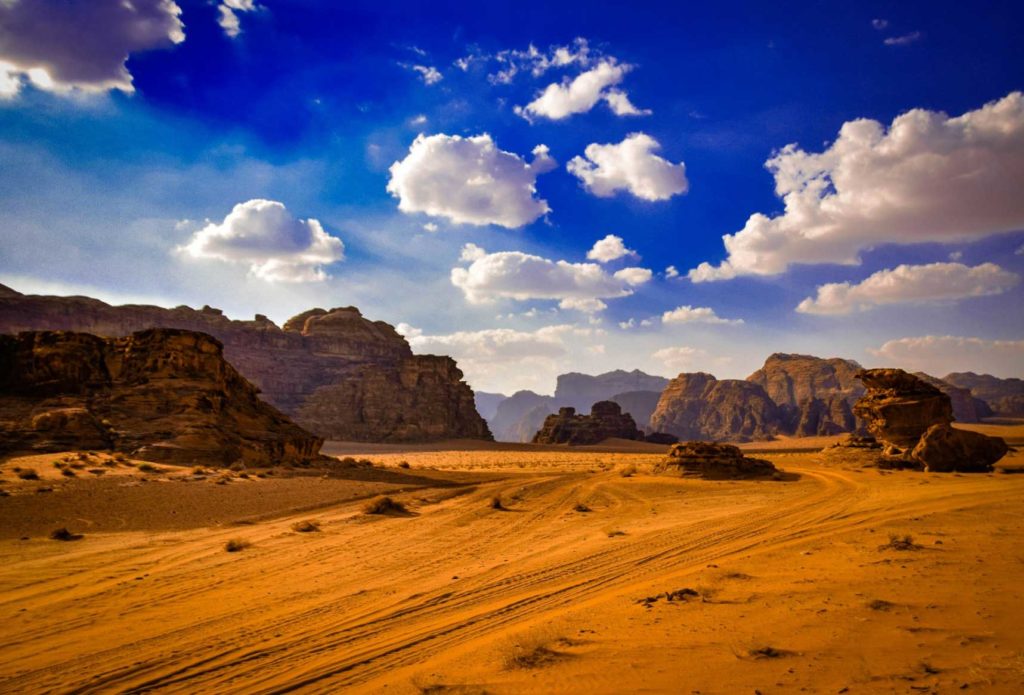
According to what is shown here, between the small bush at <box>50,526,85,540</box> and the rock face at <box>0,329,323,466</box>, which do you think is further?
the rock face at <box>0,329,323,466</box>

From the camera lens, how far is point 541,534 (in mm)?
10734

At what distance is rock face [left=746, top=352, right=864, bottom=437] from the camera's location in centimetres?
10700

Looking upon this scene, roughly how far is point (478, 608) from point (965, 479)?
20195mm

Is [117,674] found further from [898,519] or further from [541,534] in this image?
[898,519]

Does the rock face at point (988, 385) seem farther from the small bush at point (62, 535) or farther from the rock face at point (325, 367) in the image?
the small bush at point (62, 535)

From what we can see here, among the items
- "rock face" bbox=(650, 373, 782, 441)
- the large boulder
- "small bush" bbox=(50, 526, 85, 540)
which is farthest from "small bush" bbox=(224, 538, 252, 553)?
"rock face" bbox=(650, 373, 782, 441)

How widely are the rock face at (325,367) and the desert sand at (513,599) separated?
245ft

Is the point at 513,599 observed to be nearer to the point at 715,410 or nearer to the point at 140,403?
the point at 140,403

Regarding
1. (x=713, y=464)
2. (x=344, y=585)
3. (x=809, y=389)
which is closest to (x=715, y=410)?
(x=809, y=389)

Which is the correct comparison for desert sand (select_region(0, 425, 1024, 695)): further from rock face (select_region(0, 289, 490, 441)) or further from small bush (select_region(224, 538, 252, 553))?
rock face (select_region(0, 289, 490, 441))

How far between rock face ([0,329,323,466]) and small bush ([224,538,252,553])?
11886mm

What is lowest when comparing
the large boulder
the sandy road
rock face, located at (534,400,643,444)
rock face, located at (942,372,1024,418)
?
rock face, located at (534,400,643,444)

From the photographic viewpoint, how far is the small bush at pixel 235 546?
930cm

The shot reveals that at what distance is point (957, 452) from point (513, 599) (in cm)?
2329
